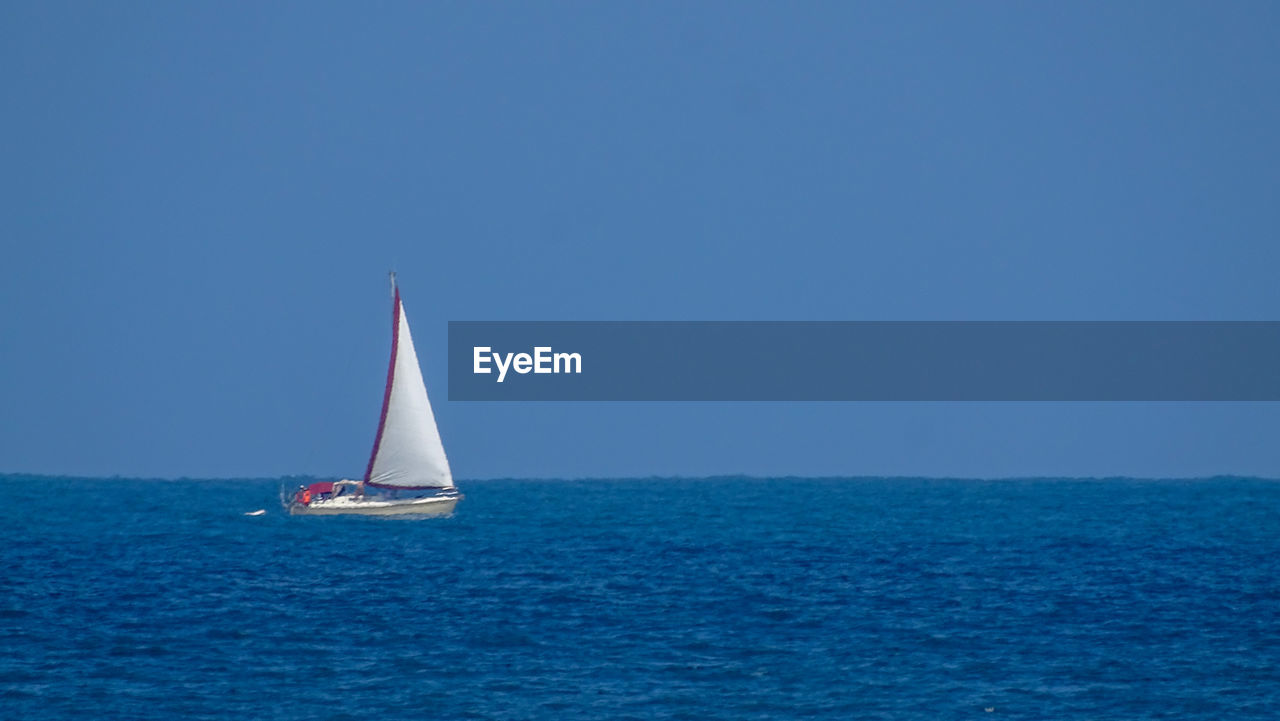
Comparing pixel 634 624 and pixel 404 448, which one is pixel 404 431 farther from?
pixel 634 624

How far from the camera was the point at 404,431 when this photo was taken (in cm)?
7231

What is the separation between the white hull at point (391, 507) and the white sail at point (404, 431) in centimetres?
99

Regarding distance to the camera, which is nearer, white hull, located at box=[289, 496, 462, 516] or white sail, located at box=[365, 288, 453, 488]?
white sail, located at box=[365, 288, 453, 488]

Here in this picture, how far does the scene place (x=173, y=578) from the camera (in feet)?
161

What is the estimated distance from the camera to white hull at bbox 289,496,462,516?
7400 cm

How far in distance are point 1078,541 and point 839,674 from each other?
3782cm

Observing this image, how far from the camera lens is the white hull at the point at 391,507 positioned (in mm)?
74000

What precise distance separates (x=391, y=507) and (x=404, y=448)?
360cm

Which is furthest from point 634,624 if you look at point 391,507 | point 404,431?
point 391,507

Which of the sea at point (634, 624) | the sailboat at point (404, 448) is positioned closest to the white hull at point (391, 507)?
the sailboat at point (404, 448)

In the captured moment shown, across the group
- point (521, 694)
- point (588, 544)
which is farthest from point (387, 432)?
point (521, 694)

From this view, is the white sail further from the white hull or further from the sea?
the sea

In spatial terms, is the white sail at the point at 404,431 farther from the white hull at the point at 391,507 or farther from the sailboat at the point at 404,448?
the white hull at the point at 391,507

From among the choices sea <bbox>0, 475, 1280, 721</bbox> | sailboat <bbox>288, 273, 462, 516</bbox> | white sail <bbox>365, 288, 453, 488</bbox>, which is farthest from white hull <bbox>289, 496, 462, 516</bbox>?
sea <bbox>0, 475, 1280, 721</bbox>
